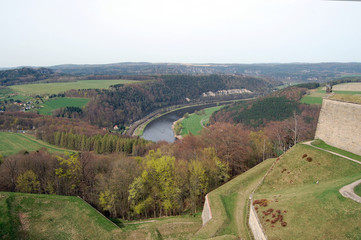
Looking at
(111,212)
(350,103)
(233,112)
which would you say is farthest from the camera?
(233,112)

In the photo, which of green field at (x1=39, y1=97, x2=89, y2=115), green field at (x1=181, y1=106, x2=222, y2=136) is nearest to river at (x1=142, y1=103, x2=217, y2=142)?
green field at (x1=181, y1=106, x2=222, y2=136)

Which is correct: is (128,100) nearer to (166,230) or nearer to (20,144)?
(20,144)

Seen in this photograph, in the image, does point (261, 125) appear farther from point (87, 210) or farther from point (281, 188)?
point (87, 210)

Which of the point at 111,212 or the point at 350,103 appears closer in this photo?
the point at 350,103

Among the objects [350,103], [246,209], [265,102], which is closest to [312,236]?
[246,209]

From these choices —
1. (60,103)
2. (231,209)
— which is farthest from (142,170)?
(60,103)

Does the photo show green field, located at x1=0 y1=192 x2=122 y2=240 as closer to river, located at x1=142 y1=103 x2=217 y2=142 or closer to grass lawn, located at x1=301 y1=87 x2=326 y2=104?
river, located at x1=142 y1=103 x2=217 y2=142
